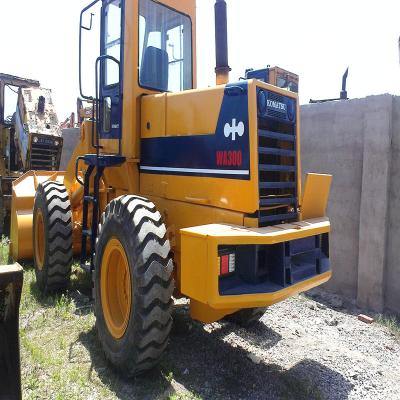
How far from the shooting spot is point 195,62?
14.9ft

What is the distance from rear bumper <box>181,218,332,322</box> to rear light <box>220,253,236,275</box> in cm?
6

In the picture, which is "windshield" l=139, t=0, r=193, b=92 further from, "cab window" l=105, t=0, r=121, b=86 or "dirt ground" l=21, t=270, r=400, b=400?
"dirt ground" l=21, t=270, r=400, b=400

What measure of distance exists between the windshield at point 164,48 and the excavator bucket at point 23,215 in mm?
2428

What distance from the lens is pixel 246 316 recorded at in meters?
4.06

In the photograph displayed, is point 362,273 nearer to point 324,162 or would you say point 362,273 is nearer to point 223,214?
point 324,162

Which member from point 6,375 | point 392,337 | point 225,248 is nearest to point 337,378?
point 392,337

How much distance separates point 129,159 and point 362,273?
3162 mm

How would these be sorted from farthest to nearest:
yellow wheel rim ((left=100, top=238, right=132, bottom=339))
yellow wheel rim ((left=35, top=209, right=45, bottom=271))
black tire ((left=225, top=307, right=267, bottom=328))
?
yellow wheel rim ((left=35, top=209, right=45, bottom=271)) < black tire ((left=225, top=307, right=267, bottom=328)) < yellow wheel rim ((left=100, top=238, right=132, bottom=339))

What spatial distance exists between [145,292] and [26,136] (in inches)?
260

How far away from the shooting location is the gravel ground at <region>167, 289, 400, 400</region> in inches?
125

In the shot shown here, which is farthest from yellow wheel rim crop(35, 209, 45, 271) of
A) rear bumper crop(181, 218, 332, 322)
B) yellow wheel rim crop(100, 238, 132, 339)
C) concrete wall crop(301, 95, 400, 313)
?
concrete wall crop(301, 95, 400, 313)

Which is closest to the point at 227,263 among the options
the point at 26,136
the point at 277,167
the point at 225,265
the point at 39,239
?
the point at 225,265

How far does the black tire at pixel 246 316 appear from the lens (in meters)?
4.02

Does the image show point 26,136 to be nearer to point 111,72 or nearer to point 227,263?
point 111,72
